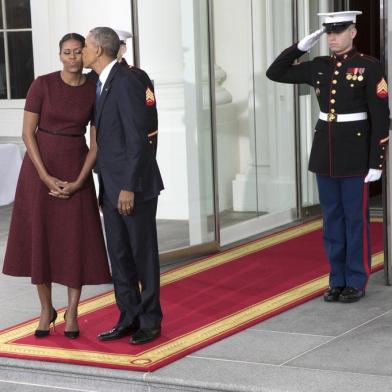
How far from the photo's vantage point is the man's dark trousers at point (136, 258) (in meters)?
4.44

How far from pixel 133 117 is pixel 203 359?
0.96 m

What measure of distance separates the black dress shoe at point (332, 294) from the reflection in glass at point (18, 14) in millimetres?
4911

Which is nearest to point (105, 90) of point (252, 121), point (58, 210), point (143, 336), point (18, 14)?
point (58, 210)

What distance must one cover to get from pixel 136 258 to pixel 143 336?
0.33 metres

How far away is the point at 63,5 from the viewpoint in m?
8.48

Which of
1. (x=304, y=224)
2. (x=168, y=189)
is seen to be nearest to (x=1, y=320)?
(x=168, y=189)

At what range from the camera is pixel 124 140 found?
434 cm

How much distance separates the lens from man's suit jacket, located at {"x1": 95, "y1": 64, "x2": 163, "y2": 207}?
14.0 ft

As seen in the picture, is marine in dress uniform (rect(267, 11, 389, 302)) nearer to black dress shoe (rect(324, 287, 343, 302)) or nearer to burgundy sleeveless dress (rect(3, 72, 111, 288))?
black dress shoe (rect(324, 287, 343, 302))

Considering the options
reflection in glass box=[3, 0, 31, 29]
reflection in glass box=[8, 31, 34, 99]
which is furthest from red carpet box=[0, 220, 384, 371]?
reflection in glass box=[3, 0, 31, 29]

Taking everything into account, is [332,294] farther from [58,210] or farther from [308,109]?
[308,109]

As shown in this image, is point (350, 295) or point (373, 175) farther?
point (350, 295)

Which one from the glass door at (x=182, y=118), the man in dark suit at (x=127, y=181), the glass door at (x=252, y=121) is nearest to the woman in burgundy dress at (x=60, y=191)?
the man in dark suit at (x=127, y=181)

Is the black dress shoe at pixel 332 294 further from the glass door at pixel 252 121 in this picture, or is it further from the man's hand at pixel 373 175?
the glass door at pixel 252 121
